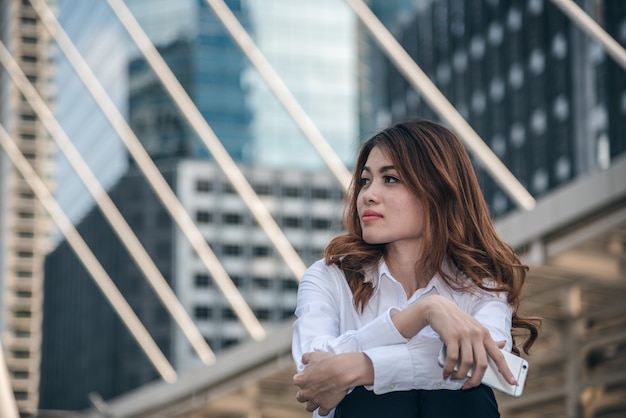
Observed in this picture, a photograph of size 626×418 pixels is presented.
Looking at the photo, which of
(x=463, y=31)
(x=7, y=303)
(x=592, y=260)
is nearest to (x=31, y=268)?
(x=7, y=303)

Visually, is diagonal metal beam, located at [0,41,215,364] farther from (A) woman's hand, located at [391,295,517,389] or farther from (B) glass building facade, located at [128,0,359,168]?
(B) glass building facade, located at [128,0,359,168]

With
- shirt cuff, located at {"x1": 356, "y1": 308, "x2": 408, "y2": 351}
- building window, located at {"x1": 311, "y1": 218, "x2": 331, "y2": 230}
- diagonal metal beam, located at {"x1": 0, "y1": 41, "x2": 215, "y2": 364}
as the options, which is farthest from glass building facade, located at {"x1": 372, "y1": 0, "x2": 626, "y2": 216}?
shirt cuff, located at {"x1": 356, "y1": 308, "x2": 408, "y2": 351}

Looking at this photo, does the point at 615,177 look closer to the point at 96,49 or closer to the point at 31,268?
the point at 96,49

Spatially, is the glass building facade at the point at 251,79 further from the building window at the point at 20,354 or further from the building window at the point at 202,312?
the building window at the point at 20,354

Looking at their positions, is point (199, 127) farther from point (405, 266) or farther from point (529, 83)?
point (529, 83)

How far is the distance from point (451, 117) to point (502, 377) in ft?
24.5

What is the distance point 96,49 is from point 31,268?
1780 centimetres

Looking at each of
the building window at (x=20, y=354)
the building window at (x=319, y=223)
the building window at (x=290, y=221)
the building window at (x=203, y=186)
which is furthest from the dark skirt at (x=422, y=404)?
the building window at (x=20, y=354)

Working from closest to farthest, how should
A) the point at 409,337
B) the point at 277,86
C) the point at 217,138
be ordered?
the point at 409,337 → the point at 277,86 → the point at 217,138

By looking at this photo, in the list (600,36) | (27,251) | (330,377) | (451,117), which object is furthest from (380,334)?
(27,251)

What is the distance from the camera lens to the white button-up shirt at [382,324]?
2.31 meters

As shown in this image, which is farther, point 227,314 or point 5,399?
point 227,314

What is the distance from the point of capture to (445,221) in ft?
8.32

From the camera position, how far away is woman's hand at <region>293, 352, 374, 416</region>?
229cm
